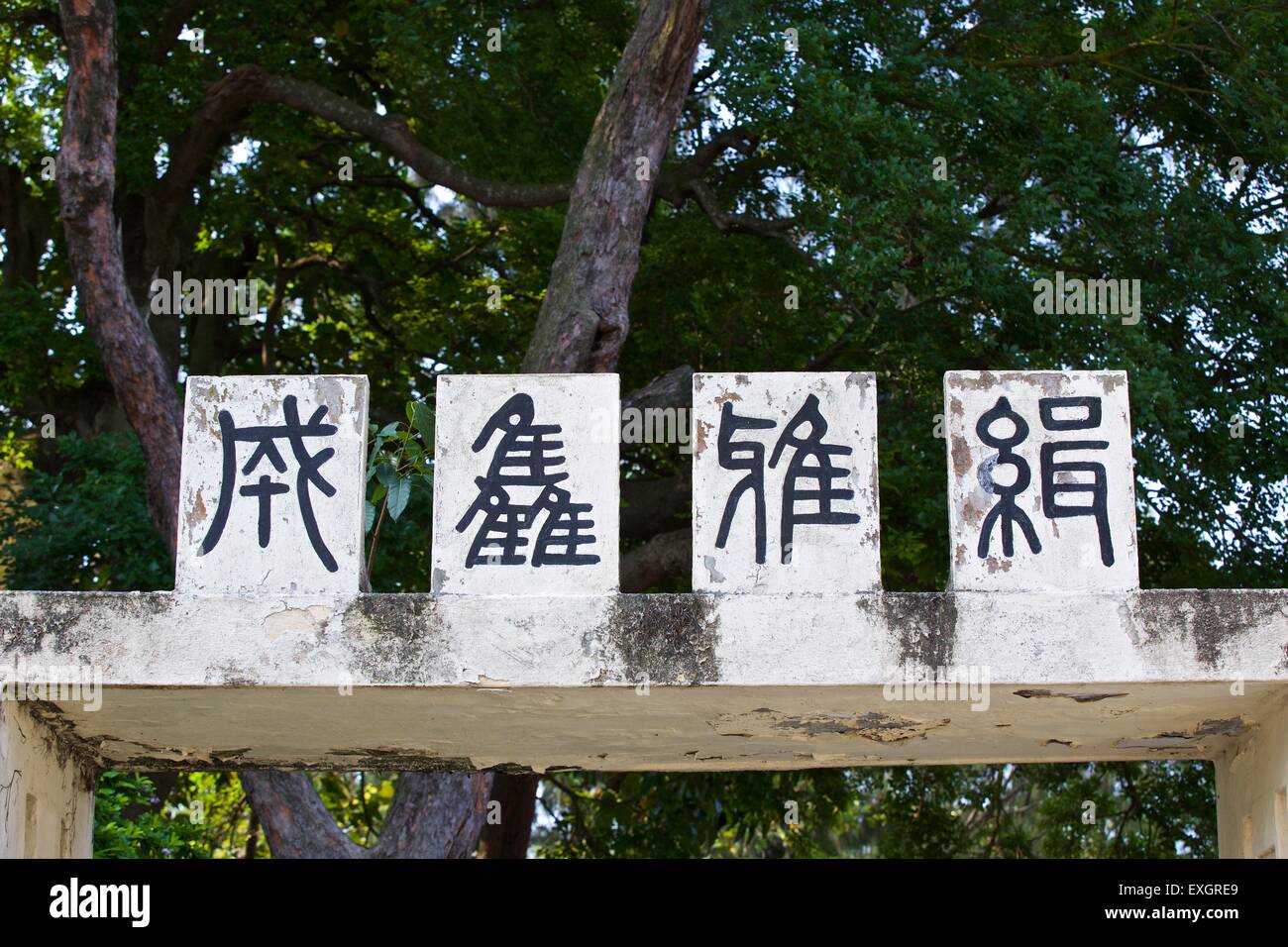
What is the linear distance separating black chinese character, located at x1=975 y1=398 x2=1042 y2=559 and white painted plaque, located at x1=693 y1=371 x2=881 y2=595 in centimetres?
28

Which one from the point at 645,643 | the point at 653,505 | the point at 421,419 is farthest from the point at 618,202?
the point at 645,643

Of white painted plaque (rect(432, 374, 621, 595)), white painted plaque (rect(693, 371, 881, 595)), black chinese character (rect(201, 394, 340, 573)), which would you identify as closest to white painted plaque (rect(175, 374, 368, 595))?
black chinese character (rect(201, 394, 340, 573))

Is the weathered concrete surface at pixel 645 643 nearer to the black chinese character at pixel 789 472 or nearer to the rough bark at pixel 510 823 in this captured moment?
the black chinese character at pixel 789 472

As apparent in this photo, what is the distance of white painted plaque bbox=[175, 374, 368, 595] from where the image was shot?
4.19m

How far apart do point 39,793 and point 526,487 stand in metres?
1.68

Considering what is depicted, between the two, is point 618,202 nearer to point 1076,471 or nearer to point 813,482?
point 813,482

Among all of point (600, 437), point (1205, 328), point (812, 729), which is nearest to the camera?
point (600, 437)

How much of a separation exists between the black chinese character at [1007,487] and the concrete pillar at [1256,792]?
36.0 inches

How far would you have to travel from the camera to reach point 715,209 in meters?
9.98

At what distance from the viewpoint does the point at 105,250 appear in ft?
26.5

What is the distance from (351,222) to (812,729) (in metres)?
8.10

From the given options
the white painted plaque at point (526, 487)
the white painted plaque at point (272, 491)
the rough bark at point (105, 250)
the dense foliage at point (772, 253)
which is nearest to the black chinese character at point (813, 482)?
the white painted plaque at point (526, 487)
